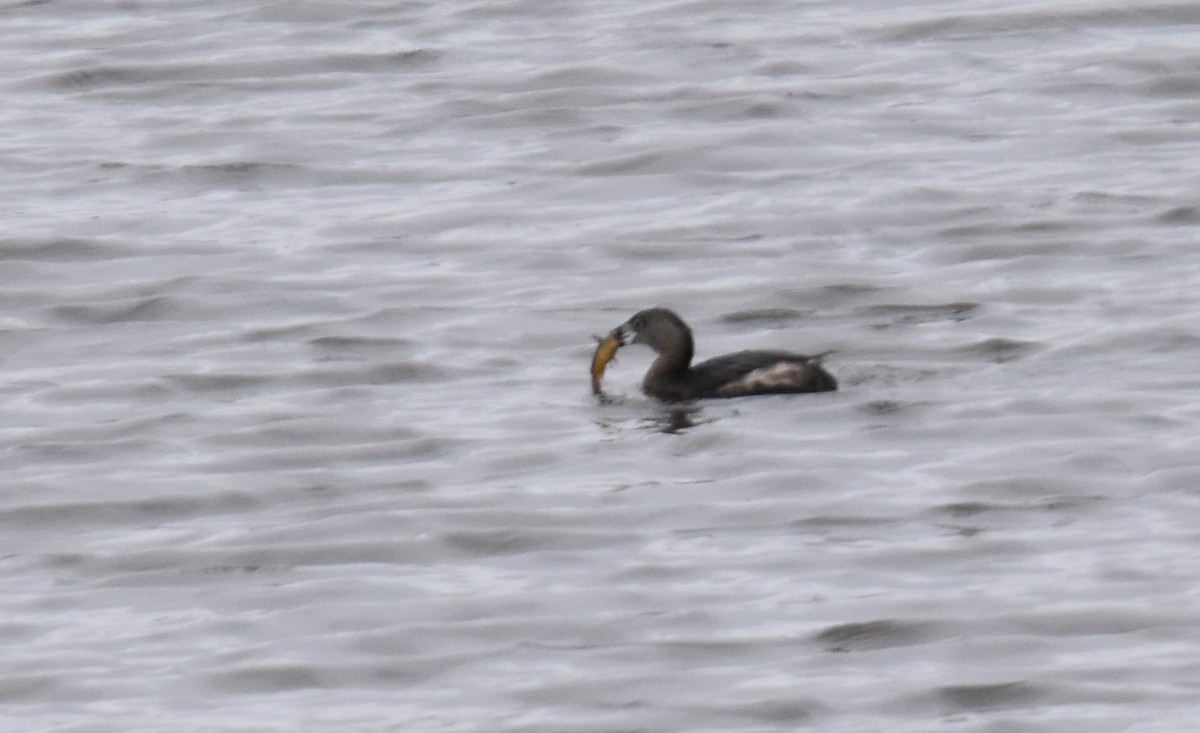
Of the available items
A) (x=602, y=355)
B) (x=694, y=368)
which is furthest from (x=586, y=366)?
(x=694, y=368)

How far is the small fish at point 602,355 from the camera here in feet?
45.5

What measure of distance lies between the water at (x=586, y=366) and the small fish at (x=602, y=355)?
22cm

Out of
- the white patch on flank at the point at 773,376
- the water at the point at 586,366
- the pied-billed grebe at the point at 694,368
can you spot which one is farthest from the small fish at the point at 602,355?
the white patch on flank at the point at 773,376

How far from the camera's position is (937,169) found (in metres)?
18.4

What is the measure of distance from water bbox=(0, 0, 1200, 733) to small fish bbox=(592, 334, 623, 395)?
8.5 inches

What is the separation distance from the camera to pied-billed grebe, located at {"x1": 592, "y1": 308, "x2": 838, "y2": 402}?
13.4 meters

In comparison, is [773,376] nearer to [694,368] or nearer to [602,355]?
[694,368]

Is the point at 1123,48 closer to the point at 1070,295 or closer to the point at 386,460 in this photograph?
the point at 1070,295

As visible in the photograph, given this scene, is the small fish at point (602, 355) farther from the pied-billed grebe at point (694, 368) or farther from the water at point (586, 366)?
the water at point (586, 366)

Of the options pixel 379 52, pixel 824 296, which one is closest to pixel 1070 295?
pixel 824 296

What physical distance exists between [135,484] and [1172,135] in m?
8.70

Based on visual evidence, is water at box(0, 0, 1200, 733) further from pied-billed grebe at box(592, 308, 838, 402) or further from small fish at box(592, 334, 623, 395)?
small fish at box(592, 334, 623, 395)

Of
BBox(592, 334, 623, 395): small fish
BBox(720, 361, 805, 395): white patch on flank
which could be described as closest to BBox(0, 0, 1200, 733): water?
BBox(720, 361, 805, 395): white patch on flank

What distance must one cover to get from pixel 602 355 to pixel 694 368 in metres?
0.43
